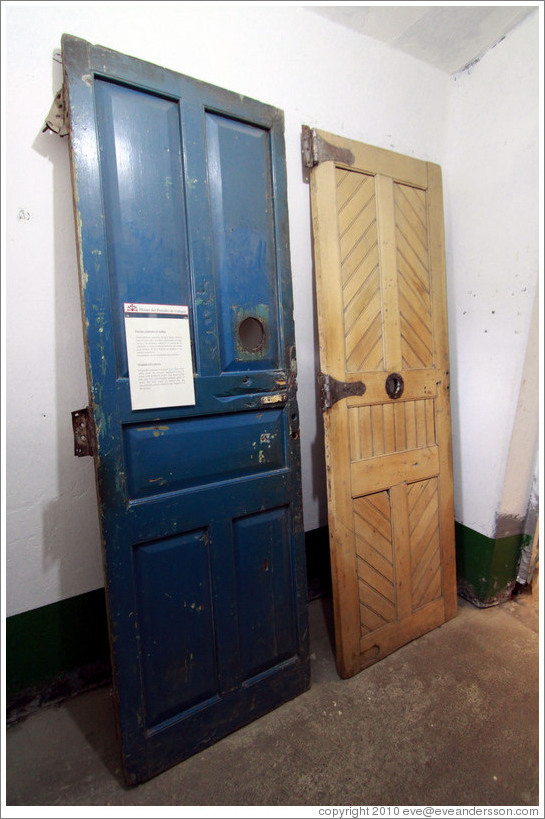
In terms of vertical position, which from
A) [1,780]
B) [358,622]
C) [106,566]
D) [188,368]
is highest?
[188,368]

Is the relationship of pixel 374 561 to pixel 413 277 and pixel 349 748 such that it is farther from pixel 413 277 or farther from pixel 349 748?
pixel 413 277

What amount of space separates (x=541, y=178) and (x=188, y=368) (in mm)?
1911

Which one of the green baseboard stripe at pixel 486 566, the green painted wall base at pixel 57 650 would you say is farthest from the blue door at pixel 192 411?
the green baseboard stripe at pixel 486 566

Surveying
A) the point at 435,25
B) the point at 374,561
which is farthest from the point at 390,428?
the point at 435,25

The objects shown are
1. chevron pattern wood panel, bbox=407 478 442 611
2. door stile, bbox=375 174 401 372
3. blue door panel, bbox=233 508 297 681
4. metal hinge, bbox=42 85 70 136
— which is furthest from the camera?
chevron pattern wood panel, bbox=407 478 442 611

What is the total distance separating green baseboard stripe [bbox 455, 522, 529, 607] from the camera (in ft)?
7.11

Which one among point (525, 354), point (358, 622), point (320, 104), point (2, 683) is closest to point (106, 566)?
point (2, 683)

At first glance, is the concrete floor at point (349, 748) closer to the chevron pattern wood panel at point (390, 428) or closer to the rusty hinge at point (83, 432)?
the chevron pattern wood panel at point (390, 428)

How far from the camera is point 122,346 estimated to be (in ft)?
4.19

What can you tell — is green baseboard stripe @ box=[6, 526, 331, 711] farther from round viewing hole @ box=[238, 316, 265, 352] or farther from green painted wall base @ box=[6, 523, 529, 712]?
round viewing hole @ box=[238, 316, 265, 352]

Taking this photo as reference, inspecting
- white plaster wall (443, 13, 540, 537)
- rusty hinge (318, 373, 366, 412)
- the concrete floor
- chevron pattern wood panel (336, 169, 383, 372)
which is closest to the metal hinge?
chevron pattern wood panel (336, 169, 383, 372)

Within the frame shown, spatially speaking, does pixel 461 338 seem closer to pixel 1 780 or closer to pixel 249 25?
pixel 249 25

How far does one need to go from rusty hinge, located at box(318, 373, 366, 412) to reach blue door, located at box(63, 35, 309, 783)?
19 cm

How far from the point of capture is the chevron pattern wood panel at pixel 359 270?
1783 millimetres
